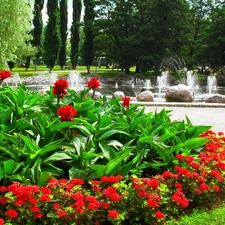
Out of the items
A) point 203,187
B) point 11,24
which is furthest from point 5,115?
point 11,24

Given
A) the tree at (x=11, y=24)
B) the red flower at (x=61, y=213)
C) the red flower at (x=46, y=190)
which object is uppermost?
the tree at (x=11, y=24)

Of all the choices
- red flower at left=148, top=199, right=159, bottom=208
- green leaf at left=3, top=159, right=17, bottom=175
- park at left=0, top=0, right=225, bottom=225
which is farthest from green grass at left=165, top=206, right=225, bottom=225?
green leaf at left=3, top=159, right=17, bottom=175

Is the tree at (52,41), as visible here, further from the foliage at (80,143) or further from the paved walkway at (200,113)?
the foliage at (80,143)

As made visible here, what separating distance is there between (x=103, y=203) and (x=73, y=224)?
0.31 m

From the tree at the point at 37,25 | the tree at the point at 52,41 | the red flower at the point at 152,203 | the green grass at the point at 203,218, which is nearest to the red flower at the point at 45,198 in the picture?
the red flower at the point at 152,203

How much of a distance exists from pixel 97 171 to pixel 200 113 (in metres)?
9.25

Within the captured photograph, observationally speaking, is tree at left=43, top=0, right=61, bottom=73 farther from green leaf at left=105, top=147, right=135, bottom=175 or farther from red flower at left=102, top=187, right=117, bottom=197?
red flower at left=102, top=187, right=117, bottom=197

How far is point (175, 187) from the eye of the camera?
12.0 feet

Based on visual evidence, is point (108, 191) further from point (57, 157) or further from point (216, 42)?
point (216, 42)

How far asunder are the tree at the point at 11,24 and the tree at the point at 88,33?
72.9 feet

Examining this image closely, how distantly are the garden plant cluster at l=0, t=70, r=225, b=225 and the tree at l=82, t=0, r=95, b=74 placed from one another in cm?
3657

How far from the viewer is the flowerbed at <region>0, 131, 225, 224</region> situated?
2.87 metres

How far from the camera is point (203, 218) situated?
3.43 meters

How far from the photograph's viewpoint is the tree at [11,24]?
16.9 m
